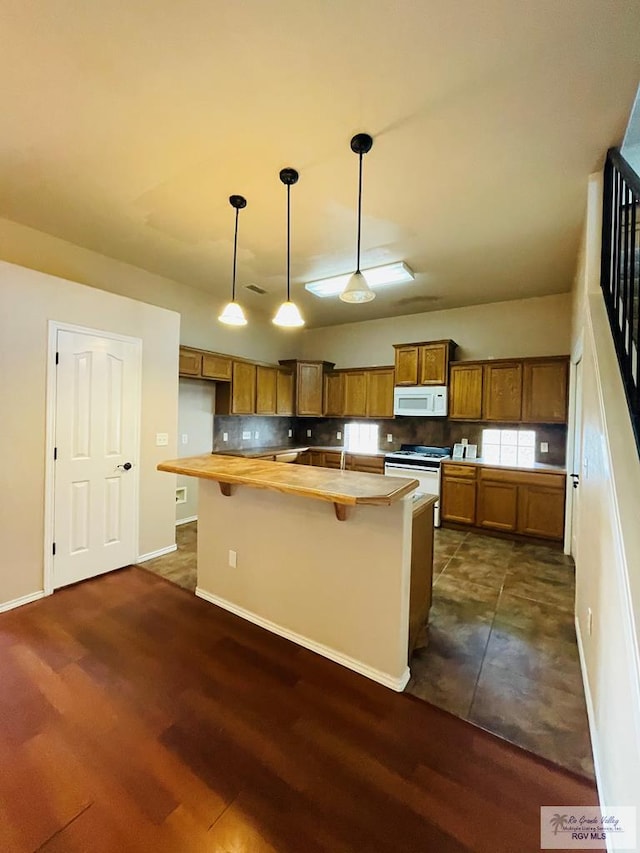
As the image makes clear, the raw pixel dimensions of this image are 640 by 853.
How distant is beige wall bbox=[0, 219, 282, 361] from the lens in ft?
10.4

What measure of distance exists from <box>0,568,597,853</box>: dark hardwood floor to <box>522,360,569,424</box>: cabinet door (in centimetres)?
366

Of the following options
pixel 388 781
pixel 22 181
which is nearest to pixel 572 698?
pixel 388 781

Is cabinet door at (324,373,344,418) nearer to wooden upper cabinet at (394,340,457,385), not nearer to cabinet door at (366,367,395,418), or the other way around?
cabinet door at (366,367,395,418)

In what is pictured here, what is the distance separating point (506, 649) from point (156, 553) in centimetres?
325

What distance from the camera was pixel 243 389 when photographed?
16.9 ft

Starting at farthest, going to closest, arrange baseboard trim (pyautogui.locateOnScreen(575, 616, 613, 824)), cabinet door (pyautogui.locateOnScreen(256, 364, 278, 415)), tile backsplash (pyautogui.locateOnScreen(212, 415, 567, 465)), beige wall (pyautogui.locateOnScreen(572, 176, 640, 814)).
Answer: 1. cabinet door (pyautogui.locateOnScreen(256, 364, 278, 415))
2. tile backsplash (pyautogui.locateOnScreen(212, 415, 567, 465))
3. baseboard trim (pyautogui.locateOnScreen(575, 616, 613, 824))
4. beige wall (pyautogui.locateOnScreen(572, 176, 640, 814))

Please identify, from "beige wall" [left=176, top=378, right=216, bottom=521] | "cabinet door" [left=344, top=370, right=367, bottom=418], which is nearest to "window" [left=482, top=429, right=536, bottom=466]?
"cabinet door" [left=344, top=370, right=367, bottom=418]

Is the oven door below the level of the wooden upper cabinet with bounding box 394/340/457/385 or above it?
below

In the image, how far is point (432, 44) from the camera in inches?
59.8

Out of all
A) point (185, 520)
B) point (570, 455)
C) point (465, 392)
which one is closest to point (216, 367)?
point (185, 520)

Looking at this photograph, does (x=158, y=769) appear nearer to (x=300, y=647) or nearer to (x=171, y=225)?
(x=300, y=647)

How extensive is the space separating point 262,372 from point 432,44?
4.26 metres

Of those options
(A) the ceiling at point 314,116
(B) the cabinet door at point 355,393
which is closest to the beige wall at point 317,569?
(A) the ceiling at point 314,116

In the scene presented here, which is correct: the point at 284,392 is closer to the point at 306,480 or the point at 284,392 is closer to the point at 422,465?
the point at 422,465
